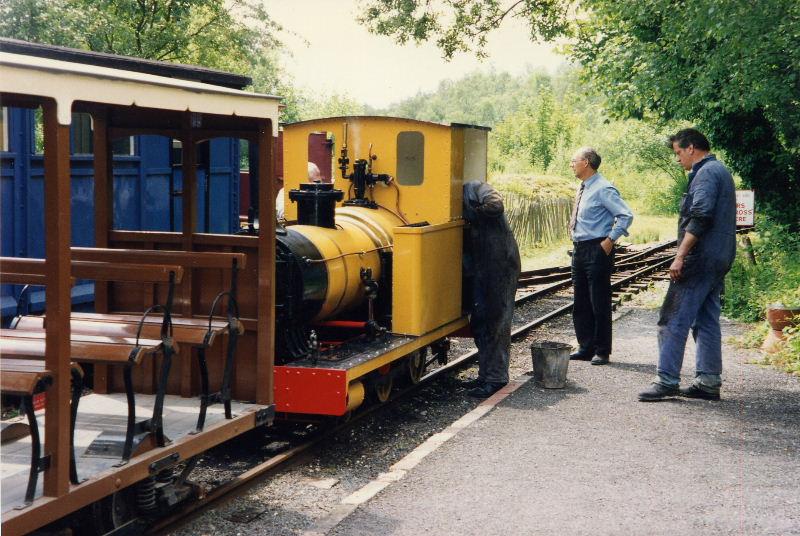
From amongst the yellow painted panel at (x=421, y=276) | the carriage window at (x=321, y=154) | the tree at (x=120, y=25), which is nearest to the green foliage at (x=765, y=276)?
the yellow painted panel at (x=421, y=276)

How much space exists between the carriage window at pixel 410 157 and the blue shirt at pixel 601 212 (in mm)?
2064

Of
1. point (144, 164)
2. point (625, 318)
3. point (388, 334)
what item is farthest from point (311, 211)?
point (625, 318)

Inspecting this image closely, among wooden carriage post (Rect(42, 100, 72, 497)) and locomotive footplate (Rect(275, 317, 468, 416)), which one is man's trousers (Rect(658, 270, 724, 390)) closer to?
locomotive footplate (Rect(275, 317, 468, 416))

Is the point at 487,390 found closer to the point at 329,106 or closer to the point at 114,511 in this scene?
the point at 114,511

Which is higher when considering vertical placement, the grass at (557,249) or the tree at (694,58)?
the tree at (694,58)

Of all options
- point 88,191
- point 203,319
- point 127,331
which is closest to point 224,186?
point 88,191

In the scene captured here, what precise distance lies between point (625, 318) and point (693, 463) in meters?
6.84

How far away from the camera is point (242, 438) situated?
7234 mm

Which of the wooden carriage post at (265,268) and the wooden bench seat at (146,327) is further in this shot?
the wooden carriage post at (265,268)

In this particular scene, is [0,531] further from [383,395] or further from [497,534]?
[383,395]

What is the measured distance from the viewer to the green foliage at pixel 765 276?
12328 mm

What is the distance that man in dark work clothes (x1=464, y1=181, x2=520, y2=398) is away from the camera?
8.37 m

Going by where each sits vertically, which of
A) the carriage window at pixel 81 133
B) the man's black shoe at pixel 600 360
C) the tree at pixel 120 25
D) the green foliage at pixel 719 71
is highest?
the tree at pixel 120 25

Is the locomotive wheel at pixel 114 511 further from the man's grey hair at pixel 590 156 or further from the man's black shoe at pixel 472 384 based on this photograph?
the man's grey hair at pixel 590 156
